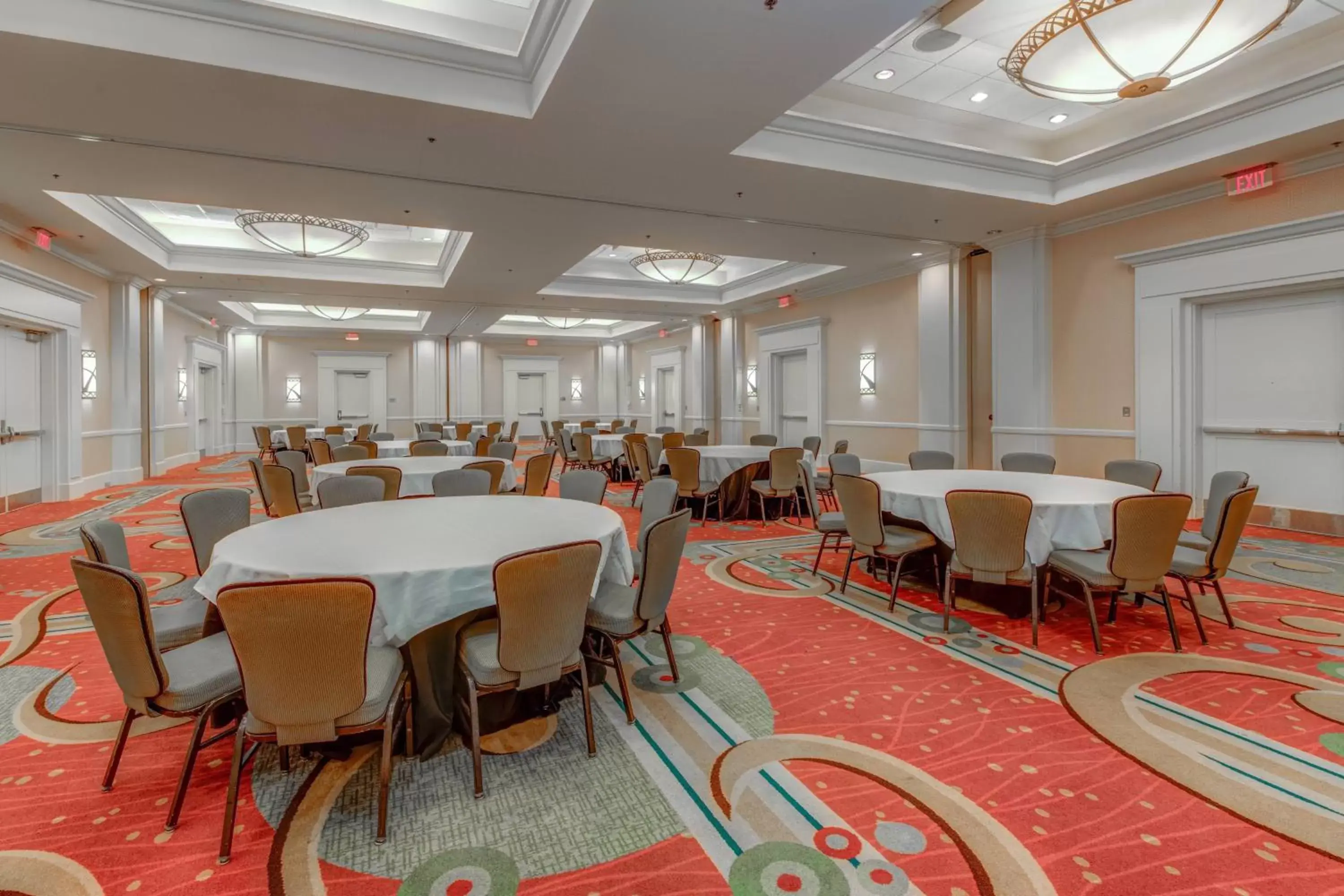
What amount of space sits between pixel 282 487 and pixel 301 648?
4.14 meters

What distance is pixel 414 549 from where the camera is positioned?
2584 mm

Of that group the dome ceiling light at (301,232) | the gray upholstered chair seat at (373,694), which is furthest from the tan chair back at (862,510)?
the dome ceiling light at (301,232)

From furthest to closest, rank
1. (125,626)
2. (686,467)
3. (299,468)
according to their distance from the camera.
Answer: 1. (686,467)
2. (299,468)
3. (125,626)

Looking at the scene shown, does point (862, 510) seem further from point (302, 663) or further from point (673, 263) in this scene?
point (673, 263)

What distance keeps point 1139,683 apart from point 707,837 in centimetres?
233

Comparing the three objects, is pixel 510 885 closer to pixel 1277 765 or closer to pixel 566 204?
pixel 1277 765

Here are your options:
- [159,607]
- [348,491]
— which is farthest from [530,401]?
[159,607]

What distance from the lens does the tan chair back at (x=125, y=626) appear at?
6.34 ft

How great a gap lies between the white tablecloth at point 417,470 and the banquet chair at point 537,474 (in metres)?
0.31

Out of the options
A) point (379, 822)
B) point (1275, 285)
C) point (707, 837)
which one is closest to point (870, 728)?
point (707, 837)

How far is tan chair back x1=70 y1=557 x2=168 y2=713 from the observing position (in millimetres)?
1933

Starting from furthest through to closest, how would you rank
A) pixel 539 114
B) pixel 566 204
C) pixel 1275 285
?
pixel 566 204, pixel 1275 285, pixel 539 114

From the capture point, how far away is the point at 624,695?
2619mm

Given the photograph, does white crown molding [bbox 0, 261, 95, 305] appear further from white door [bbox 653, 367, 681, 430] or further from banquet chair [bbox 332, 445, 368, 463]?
white door [bbox 653, 367, 681, 430]
